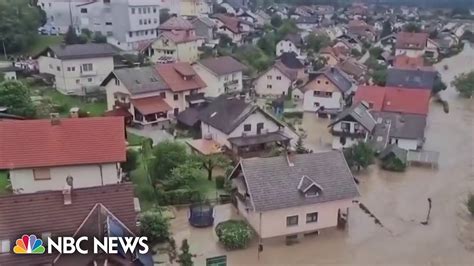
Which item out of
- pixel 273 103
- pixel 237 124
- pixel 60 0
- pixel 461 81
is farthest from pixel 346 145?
pixel 60 0

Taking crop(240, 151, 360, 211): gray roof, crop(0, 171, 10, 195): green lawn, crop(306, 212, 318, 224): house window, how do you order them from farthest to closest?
crop(0, 171, 10, 195): green lawn, crop(306, 212, 318, 224): house window, crop(240, 151, 360, 211): gray roof

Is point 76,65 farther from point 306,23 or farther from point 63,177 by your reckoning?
point 306,23

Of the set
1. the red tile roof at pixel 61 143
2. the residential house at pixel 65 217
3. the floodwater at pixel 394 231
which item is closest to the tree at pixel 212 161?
the floodwater at pixel 394 231

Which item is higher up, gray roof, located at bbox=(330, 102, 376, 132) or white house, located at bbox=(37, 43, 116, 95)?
white house, located at bbox=(37, 43, 116, 95)

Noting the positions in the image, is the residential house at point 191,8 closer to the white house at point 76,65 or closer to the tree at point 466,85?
the white house at point 76,65

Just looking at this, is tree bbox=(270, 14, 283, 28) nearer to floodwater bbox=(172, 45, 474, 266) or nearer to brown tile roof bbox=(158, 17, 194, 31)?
brown tile roof bbox=(158, 17, 194, 31)

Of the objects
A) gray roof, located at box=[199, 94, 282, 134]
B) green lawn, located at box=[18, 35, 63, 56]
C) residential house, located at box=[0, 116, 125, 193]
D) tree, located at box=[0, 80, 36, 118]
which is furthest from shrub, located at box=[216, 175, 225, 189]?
green lawn, located at box=[18, 35, 63, 56]

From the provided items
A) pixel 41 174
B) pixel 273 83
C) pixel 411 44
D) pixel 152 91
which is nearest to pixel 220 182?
pixel 41 174
